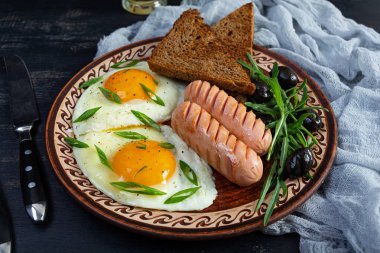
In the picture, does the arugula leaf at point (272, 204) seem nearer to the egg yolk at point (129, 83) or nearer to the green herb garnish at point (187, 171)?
the green herb garnish at point (187, 171)

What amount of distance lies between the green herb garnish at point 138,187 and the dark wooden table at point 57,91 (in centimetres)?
29

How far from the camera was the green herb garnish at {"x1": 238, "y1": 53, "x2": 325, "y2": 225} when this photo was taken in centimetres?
291

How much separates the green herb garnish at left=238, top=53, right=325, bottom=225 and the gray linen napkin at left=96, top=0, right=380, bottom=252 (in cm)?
25

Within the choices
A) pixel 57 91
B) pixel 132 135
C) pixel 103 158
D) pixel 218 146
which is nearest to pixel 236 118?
pixel 218 146

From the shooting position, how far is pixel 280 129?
318cm

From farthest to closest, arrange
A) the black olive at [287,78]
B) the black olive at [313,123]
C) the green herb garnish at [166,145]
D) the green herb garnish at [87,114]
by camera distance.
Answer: the black olive at [287,78], the green herb garnish at [87,114], the black olive at [313,123], the green herb garnish at [166,145]

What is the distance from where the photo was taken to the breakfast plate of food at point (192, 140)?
2.85m

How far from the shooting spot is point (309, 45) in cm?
420

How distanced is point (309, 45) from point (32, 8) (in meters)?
3.02

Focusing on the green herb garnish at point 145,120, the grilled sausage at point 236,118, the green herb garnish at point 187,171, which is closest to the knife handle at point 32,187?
the green herb garnish at point 145,120

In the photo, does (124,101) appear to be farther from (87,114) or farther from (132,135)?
(132,135)

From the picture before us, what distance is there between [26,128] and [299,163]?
2.08 metres

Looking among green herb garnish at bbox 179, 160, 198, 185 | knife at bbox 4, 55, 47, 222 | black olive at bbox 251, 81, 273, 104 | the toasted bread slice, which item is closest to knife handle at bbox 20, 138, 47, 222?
knife at bbox 4, 55, 47, 222

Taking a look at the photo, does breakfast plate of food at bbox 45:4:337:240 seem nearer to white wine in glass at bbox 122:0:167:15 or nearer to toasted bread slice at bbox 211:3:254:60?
toasted bread slice at bbox 211:3:254:60
